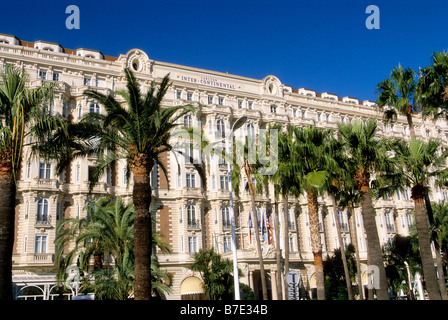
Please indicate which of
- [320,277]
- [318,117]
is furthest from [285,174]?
[318,117]

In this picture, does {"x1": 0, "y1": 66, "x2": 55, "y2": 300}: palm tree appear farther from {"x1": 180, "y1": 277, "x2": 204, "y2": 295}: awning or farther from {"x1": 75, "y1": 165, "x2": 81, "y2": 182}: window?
{"x1": 180, "y1": 277, "x2": 204, "y2": 295}: awning

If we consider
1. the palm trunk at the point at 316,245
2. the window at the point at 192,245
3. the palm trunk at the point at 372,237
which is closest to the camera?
the palm trunk at the point at 372,237

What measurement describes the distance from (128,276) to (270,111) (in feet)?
112

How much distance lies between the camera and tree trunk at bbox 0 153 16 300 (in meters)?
13.8

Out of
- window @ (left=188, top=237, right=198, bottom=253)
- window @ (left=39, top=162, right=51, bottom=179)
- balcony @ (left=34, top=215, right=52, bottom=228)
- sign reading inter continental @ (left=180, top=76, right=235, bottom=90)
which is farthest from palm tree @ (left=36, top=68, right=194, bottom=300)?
sign reading inter continental @ (left=180, top=76, right=235, bottom=90)

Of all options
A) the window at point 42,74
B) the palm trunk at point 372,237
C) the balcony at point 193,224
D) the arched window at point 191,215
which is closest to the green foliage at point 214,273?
the balcony at point 193,224

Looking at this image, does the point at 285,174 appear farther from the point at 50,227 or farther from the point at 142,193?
the point at 50,227

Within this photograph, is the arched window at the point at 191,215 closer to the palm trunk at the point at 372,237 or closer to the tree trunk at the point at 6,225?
the palm trunk at the point at 372,237

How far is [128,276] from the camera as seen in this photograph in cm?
2570

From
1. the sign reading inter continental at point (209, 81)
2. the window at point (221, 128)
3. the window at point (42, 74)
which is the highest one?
the sign reading inter continental at point (209, 81)

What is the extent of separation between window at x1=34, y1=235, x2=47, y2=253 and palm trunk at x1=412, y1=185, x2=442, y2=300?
29697 millimetres

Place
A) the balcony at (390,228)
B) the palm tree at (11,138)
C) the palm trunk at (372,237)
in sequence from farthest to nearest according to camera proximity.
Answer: the balcony at (390,228) → the palm trunk at (372,237) → the palm tree at (11,138)

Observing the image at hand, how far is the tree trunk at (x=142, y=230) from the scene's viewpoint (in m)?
16.5

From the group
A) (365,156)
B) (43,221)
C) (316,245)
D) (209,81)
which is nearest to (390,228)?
(209,81)
